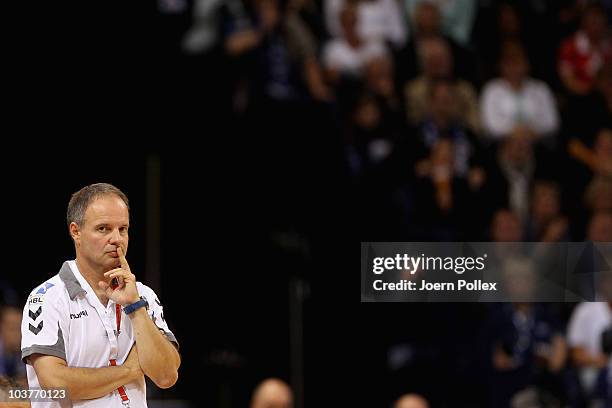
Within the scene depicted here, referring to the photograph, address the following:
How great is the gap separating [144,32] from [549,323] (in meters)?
4.96

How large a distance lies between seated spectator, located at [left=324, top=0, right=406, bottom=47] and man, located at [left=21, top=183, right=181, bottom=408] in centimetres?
789

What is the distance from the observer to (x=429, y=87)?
1293 cm

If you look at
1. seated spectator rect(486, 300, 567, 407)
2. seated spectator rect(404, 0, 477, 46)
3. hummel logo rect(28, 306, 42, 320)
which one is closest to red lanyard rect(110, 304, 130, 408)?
hummel logo rect(28, 306, 42, 320)

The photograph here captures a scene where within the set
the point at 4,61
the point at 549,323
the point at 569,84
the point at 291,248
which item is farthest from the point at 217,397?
the point at 569,84

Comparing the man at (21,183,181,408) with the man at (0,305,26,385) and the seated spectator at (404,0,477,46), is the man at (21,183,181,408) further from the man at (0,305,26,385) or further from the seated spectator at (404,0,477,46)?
the seated spectator at (404,0,477,46)

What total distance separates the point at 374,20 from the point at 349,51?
24.5 inches

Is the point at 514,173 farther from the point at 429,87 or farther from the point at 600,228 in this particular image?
the point at 600,228

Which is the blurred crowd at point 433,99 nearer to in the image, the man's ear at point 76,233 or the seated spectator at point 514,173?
the seated spectator at point 514,173

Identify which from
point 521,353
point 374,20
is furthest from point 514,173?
point 521,353

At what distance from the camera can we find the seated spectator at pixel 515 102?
44.3 feet

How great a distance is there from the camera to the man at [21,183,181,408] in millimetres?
5570

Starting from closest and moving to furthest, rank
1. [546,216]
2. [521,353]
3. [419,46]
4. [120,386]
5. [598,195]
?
[120,386] → [521,353] → [546,216] → [598,195] → [419,46]

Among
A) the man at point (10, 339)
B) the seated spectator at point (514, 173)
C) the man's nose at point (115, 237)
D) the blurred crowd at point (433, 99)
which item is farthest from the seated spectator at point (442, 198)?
the man's nose at point (115, 237)

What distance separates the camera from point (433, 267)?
24.1 feet
